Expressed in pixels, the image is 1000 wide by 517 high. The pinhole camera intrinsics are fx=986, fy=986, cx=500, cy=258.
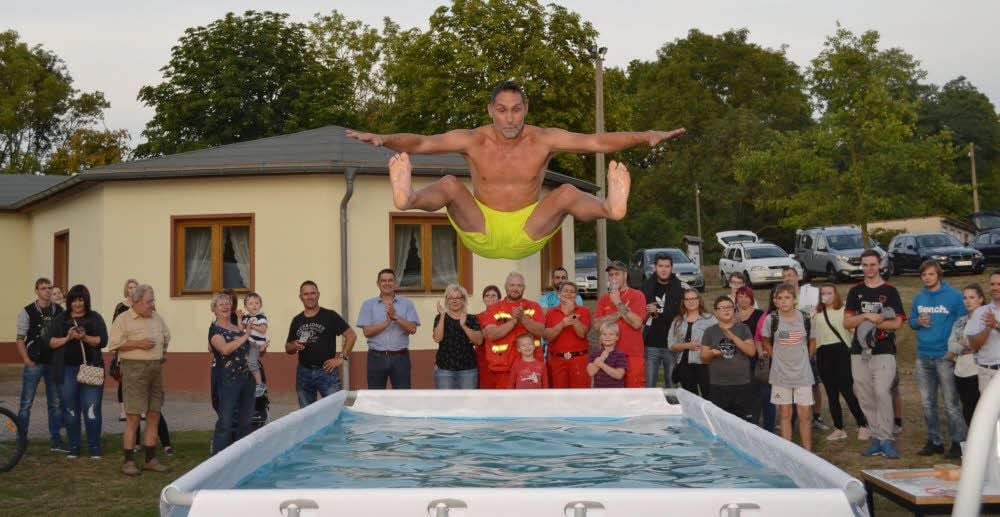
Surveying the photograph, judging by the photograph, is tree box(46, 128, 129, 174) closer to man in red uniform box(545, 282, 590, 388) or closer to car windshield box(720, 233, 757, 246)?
car windshield box(720, 233, 757, 246)

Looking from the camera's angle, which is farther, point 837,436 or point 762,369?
point 837,436

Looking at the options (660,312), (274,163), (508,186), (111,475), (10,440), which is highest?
(274,163)

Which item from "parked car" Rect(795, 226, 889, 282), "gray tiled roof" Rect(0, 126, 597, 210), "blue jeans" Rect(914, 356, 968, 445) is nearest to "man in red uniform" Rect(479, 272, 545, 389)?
"blue jeans" Rect(914, 356, 968, 445)

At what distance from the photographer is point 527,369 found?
31.8 ft

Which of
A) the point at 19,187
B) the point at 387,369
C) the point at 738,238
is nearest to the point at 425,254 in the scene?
the point at 387,369

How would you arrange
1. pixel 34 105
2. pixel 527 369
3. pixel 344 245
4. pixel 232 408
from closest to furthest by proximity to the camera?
pixel 232 408, pixel 527 369, pixel 344 245, pixel 34 105

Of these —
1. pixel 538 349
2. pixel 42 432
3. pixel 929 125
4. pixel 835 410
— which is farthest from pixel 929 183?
pixel 929 125

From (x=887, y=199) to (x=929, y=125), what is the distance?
133 feet

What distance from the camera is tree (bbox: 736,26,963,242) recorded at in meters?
26.0

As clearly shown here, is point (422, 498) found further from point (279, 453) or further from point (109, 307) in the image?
point (109, 307)

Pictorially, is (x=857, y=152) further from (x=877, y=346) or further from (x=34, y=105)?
(x=34, y=105)

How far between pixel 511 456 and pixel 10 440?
505 cm

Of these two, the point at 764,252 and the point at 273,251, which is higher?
the point at 764,252

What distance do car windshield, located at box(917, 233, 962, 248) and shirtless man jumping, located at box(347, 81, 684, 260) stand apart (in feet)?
86.2
